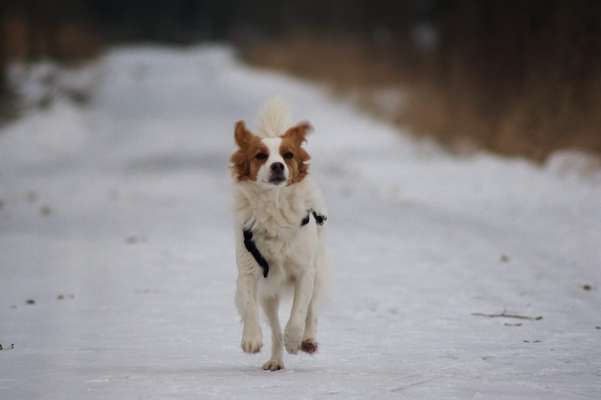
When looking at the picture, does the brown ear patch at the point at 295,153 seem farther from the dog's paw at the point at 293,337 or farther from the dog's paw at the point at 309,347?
the dog's paw at the point at 309,347

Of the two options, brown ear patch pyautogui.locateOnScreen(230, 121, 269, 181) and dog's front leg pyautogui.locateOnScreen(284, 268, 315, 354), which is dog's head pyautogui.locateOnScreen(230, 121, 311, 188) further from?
dog's front leg pyautogui.locateOnScreen(284, 268, 315, 354)

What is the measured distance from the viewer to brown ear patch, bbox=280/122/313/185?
491cm

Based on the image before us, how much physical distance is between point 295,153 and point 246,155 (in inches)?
11.3

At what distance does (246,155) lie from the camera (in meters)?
4.95

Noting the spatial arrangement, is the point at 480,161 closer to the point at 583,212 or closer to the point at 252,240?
the point at 583,212

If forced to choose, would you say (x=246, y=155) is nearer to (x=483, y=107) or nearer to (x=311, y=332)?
(x=311, y=332)

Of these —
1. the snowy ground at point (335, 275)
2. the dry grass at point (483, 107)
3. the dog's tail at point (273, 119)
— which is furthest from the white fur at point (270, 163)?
the dry grass at point (483, 107)

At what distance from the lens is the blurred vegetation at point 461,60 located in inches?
553

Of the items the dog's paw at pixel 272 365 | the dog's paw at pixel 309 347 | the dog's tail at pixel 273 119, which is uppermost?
the dog's tail at pixel 273 119

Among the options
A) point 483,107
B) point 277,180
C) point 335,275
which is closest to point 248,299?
point 277,180

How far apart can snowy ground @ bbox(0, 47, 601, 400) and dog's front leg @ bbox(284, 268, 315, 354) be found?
0.17 meters

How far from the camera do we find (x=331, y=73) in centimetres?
2953

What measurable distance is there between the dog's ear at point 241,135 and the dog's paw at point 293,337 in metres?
1.10

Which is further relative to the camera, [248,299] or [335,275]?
[335,275]
